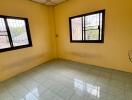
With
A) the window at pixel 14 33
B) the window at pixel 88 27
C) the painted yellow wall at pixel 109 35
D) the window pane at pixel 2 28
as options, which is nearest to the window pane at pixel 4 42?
the window at pixel 14 33

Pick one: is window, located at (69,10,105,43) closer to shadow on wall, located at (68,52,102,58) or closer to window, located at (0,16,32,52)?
shadow on wall, located at (68,52,102,58)

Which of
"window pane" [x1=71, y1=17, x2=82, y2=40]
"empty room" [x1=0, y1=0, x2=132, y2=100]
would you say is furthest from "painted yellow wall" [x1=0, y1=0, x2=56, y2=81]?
"window pane" [x1=71, y1=17, x2=82, y2=40]

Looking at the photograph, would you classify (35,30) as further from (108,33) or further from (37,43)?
(108,33)

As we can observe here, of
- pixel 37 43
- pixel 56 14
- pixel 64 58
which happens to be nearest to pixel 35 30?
pixel 37 43

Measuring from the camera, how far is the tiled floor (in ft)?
5.73

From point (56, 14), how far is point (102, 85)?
338 cm

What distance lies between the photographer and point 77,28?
3.43 meters

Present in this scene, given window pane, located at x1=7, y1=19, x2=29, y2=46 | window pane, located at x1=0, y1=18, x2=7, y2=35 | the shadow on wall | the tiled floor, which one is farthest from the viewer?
the shadow on wall

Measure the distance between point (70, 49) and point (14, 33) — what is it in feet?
7.25

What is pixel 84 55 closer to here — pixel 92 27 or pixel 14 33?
pixel 92 27

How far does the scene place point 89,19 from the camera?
9.87 ft

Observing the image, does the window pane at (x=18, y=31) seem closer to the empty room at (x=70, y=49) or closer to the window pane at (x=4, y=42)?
the empty room at (x=70, y=49)

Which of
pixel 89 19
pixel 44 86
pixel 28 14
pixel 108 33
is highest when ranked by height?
pixel 28 14

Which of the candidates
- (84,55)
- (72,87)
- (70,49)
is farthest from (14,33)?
(84,55)
